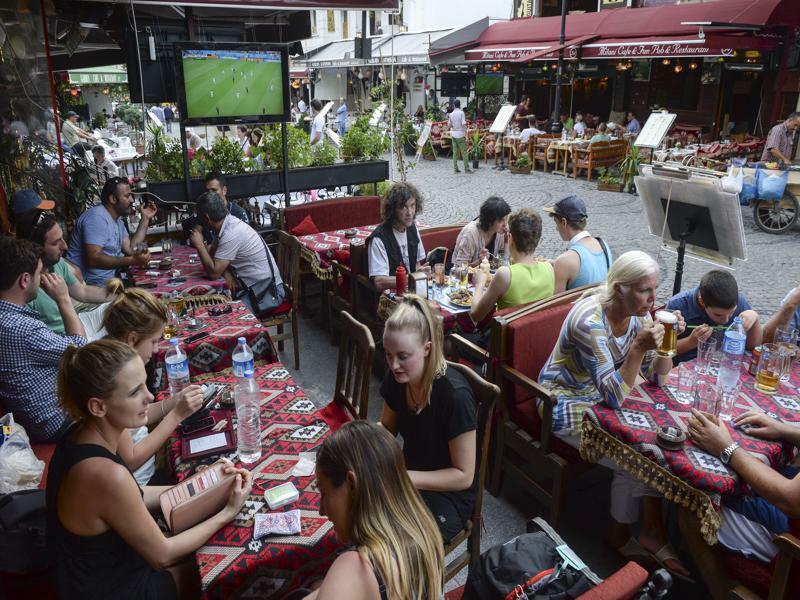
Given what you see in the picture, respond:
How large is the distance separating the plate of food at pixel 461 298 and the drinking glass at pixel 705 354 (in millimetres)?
1696

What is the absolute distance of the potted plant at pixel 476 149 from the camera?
1663cm

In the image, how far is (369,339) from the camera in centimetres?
321

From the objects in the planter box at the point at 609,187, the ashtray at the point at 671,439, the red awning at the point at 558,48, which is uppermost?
the red awning at the point at 558,48

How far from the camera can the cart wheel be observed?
9.37m

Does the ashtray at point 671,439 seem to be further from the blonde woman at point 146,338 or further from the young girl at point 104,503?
the blonde woman at point 146,338

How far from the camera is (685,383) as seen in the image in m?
3.20

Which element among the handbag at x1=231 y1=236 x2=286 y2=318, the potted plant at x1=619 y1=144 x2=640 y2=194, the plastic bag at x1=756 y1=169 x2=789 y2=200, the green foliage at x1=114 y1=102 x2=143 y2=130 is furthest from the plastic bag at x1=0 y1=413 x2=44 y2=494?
the green foliage at x1=114 y1=102 x2=143 y2=130

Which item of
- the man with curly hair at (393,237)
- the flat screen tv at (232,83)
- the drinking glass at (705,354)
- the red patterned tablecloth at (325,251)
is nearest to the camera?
the drinking glass at (705,354)

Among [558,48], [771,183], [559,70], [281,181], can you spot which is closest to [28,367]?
[281,181]

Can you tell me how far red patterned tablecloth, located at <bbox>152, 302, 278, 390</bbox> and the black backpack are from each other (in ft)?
4.26

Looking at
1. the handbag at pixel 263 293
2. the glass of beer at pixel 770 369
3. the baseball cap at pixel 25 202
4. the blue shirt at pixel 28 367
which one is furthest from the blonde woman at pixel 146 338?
the glass of beer at pixel 770 369

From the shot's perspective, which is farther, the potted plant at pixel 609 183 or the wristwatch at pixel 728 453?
the potted plant at pixel 609 183

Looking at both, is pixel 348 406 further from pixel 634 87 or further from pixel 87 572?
pixel 634 87

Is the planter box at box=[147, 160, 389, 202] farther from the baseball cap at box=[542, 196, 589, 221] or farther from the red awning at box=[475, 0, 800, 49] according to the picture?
the red awning at box=[475, 0, 800, 49]
